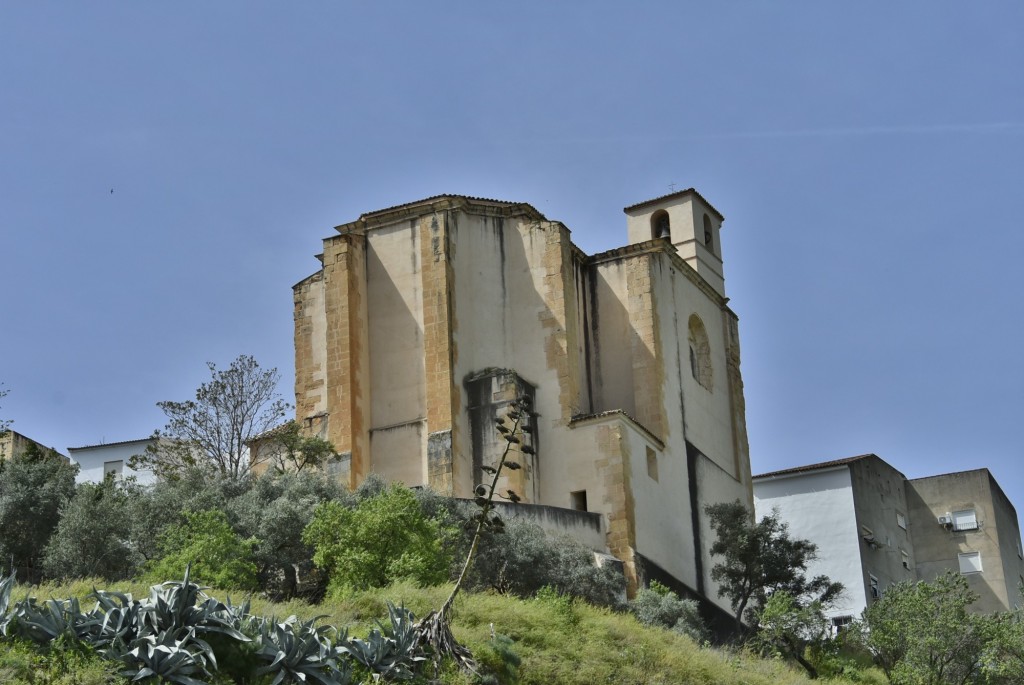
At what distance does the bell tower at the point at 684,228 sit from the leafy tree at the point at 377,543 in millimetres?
19189

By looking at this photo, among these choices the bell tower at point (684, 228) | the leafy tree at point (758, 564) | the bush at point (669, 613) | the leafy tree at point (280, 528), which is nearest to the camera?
the leafy tree at point (280, 528)

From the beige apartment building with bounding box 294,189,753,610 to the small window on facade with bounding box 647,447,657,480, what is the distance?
7 centimetres

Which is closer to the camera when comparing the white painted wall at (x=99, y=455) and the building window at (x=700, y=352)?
the building window at (x=700, y=352)

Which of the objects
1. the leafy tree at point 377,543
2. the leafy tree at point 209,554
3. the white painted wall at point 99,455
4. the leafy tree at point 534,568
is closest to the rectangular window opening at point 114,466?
the white painted wall at point 99,455

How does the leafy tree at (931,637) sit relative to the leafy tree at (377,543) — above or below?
below

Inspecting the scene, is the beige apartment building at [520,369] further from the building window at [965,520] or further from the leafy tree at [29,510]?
the building window at [965,520]

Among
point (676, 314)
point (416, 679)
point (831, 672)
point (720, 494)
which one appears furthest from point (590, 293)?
point (416, 679)

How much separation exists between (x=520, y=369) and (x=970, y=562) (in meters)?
21.4

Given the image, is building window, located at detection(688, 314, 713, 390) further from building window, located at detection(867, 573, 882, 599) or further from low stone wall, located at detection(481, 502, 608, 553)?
low stone wall, located at detection(481, 502, 608, 553)

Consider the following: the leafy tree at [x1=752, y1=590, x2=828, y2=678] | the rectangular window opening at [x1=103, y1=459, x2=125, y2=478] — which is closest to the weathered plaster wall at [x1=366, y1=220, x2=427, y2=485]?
the leafy tree at [x1=752, y1=590, x2=828, y2=678]

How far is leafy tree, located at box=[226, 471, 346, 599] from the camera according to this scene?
120 feet

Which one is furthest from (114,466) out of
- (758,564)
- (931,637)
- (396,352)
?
(931,637)

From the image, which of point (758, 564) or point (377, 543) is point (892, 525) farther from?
point (377, 543)

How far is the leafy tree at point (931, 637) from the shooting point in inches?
1417
